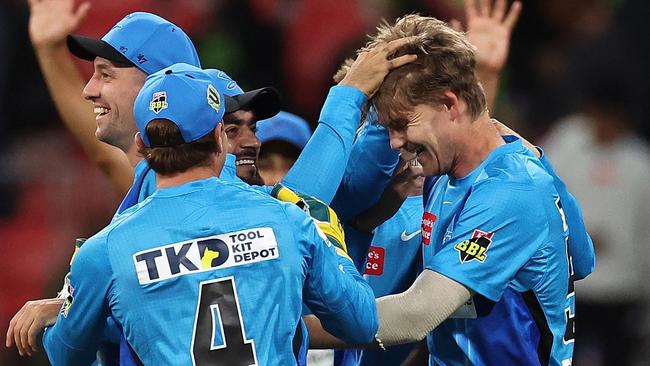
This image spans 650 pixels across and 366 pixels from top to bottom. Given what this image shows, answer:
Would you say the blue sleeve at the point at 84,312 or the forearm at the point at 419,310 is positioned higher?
the blue sleeve at the point at 84,312

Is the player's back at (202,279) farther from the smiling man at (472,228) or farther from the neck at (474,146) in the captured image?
the neck at (474,146)

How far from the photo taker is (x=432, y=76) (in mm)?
3855

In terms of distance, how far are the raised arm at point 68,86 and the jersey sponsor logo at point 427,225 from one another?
3.41 feet

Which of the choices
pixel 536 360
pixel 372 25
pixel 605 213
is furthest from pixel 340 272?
pixel 372 25

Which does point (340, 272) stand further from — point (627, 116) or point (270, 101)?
point (627, 116)

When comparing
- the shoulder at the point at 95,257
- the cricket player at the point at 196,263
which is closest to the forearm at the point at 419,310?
the cricket player at the point at 196,263

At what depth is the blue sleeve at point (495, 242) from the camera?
3.78m

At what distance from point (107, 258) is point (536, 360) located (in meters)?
1.38

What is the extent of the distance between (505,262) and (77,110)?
167cm

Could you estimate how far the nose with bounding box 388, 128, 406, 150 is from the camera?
12.8ft

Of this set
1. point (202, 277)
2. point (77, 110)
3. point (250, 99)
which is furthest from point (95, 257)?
point (77, 110)

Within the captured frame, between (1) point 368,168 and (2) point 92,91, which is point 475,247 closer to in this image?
(1) point 368,168

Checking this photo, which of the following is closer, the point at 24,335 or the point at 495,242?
the point at 24,335

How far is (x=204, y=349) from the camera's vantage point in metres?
3.31
